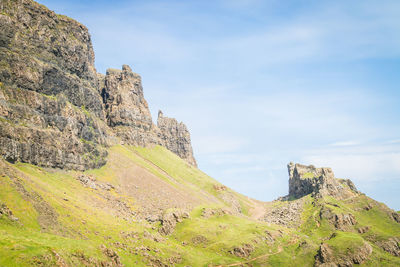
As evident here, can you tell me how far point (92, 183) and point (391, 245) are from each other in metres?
151

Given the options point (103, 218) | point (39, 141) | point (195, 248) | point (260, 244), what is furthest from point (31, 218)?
point (260, 244)

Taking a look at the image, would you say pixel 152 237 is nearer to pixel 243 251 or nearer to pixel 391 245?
pixel 243 251

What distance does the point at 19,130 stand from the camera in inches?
5157

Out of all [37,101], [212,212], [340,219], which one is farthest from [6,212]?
[340,219]

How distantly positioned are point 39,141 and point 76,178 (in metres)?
26.9

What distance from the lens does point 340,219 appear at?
154500 millimetres

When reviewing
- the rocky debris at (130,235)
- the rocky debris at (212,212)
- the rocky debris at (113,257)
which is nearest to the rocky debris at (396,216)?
the rocky debris at (212,212)

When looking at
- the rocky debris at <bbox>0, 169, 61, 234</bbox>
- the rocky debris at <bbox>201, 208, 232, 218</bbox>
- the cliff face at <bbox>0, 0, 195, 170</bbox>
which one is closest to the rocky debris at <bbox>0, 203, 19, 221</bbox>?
the rocky debris at <bbox>0, 169, 61, 234</bbox>

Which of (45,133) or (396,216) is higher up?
(396,216)

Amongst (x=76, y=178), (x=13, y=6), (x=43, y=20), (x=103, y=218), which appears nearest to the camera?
(x=103, y=218)

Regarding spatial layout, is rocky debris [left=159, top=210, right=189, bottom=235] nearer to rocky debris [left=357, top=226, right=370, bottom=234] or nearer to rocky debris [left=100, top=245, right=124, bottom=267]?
rocky debris [left=100, top=245, right=124, bottom=267]

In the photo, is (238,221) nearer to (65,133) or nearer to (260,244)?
(260,244)

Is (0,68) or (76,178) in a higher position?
(0,68)

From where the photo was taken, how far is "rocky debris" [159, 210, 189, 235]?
418ft
